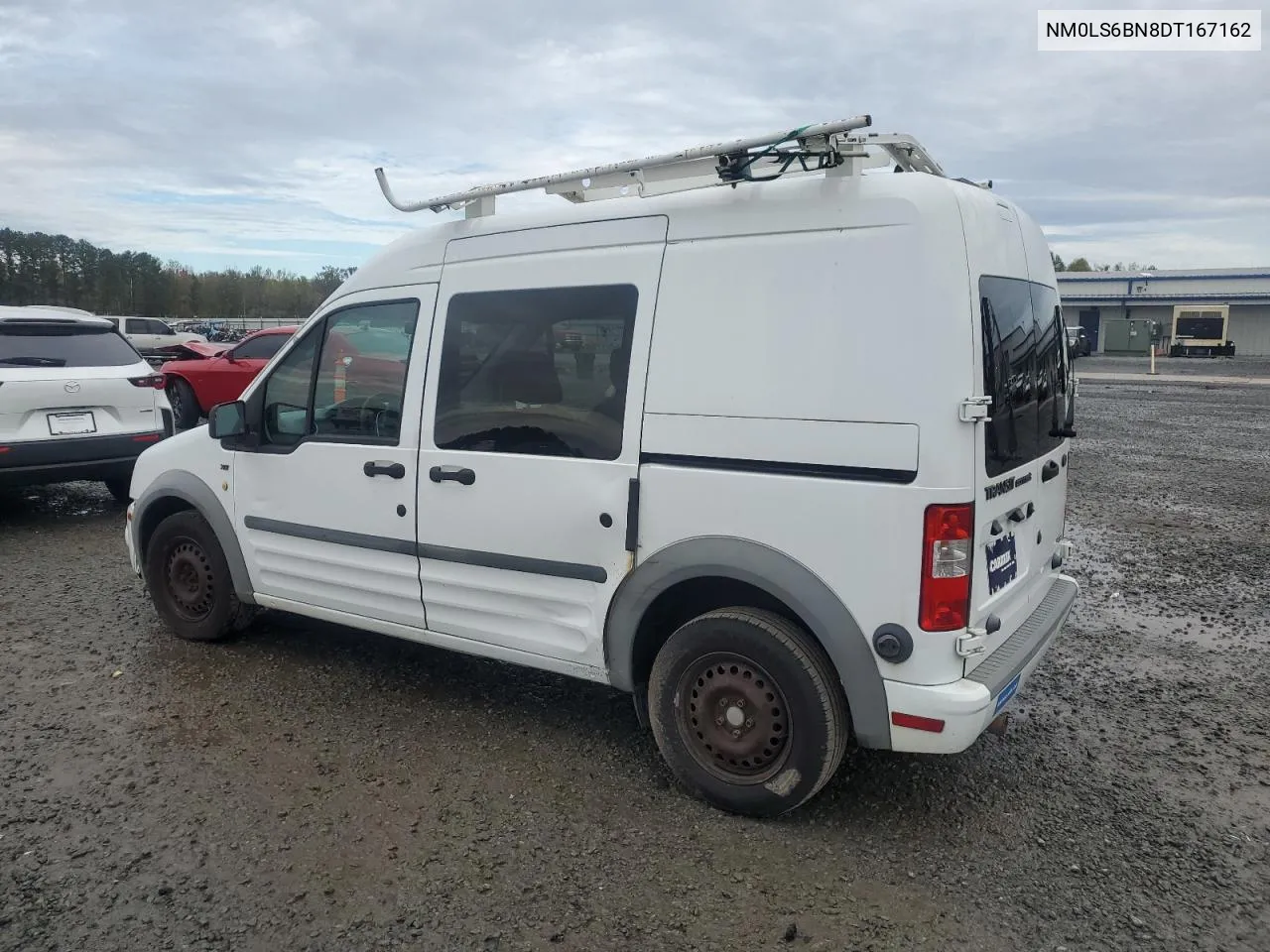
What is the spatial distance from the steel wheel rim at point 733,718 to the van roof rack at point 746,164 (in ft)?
5.82

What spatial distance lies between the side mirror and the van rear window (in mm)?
3598

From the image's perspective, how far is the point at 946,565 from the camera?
303 cm

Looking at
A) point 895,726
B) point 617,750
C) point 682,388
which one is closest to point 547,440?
point 682,388

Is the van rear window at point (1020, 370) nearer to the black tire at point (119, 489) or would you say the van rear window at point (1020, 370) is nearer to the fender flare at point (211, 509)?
the fender flare at point (211, 509)

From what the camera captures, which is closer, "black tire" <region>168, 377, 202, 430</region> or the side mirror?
the side mirror

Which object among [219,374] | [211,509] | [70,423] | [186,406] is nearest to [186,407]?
[186,406]

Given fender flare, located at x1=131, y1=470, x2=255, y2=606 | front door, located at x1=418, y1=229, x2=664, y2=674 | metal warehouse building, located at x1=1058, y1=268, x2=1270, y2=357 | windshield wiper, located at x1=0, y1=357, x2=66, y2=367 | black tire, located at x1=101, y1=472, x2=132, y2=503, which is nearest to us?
front door, located at x1=418, y1=229, x2=664, y2=674

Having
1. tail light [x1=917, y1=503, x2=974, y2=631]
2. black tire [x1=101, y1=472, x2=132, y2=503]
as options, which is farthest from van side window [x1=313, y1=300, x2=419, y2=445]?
black tire [x1=101, y1=472, x2=132, y2=503]

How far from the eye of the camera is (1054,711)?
444cm

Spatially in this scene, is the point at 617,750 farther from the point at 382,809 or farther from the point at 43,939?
the point at 43,939

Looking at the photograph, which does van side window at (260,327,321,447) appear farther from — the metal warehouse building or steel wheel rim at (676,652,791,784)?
the metal warehouse building

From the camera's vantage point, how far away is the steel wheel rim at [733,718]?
339 centimetres

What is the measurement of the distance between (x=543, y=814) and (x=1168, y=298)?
70.4m

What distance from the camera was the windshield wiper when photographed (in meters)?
7.86
